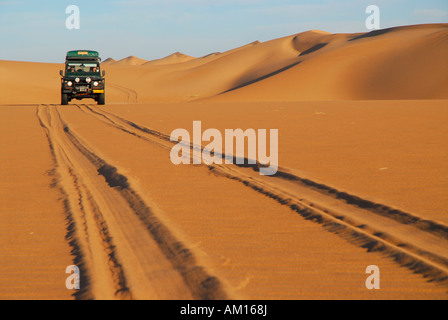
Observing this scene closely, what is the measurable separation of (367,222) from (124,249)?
2.48 m

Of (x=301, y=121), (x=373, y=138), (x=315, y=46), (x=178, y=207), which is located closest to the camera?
(x=178, y=207)

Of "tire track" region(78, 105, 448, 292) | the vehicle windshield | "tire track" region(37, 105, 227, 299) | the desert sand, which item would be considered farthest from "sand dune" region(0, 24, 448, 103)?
"tire track" region(37, 105, 227, 299)

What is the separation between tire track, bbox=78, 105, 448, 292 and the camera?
4781 mm

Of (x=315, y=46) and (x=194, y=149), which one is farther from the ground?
(x=315, y=46)

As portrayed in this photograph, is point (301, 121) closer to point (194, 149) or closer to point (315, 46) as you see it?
point (194, 149)

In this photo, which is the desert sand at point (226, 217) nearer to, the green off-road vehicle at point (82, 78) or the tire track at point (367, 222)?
the tire track at point (367, 222)

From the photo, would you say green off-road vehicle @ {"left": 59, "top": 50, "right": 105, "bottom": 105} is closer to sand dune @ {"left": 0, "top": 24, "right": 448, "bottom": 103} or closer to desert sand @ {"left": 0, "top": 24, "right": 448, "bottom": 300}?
desert sand @ {"left": 0, "top": 24, "right": 448, "bottom": 300}

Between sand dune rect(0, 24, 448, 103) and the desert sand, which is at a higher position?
sand dune rect(0, 24, 448, 103)

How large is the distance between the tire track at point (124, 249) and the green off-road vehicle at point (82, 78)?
22.3 m

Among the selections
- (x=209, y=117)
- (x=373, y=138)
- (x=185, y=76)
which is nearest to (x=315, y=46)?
(x=185, y=76)

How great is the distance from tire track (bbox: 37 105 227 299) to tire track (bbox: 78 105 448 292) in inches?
63.7

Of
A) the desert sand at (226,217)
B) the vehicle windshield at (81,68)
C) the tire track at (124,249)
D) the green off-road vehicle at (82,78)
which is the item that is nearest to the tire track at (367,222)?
the desert sand at (226,217)
